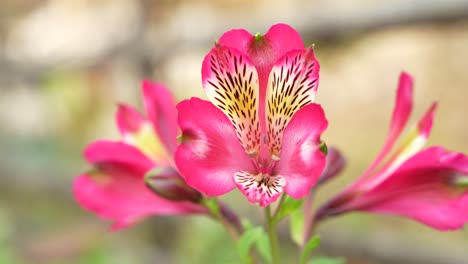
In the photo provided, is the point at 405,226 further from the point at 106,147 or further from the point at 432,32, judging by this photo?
the point at 106,147

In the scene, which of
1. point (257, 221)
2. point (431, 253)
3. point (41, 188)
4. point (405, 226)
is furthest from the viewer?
point (41, 188)

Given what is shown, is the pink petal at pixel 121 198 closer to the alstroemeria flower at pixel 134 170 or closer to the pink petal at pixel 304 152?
the alstroemeria flower at pixel 134 170

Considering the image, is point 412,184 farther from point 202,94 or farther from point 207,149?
point 202,94

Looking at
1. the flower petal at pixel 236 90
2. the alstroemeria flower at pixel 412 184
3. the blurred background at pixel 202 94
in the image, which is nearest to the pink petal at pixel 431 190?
the alstroemeria flower at pixel 412 184

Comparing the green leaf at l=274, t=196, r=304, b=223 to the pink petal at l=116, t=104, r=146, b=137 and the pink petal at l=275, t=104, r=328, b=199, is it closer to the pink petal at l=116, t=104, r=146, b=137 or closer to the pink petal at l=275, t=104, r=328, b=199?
the pink petal at l=275, t=104, r=328, b=199

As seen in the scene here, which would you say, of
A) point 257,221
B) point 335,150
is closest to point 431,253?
point 257,221

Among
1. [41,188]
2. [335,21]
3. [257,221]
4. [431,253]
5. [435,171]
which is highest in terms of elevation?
[41,188]

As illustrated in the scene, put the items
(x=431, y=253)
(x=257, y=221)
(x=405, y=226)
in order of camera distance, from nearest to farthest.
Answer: (x=431, y=253), (x=257, y=221), (x=405, y=226)

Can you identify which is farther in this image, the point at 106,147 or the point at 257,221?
the point at 257,221
